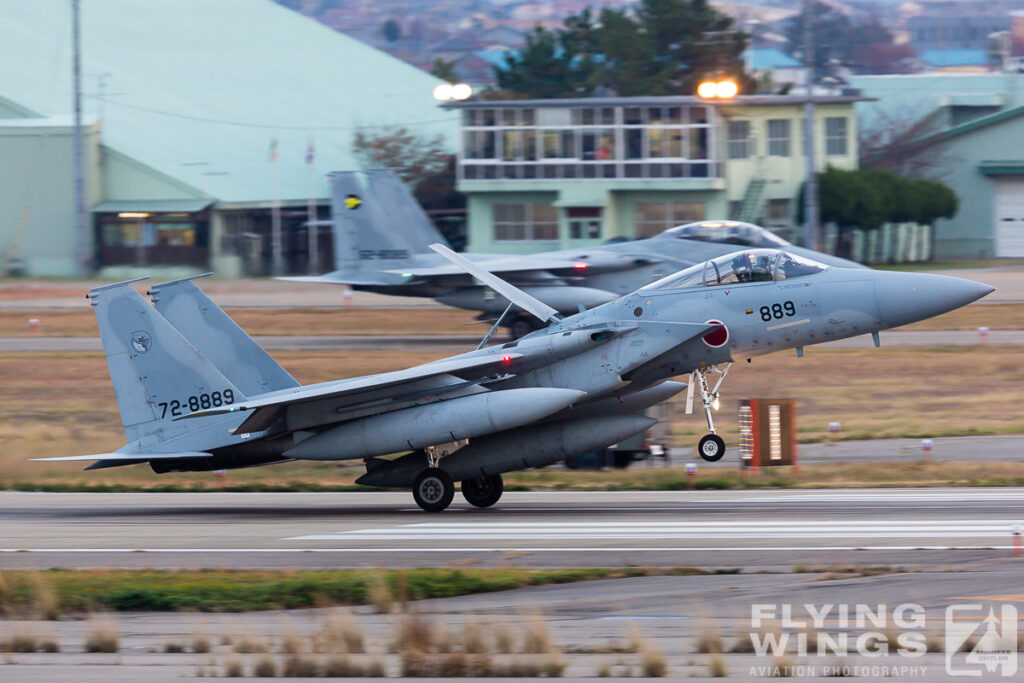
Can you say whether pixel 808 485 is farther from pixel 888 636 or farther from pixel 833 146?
pixel 833 146

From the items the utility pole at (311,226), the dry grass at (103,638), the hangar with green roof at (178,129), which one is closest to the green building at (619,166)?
the utility pole at (311,226)

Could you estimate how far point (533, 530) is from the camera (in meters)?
14.3

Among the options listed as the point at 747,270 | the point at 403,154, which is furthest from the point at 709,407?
the point at 403,154

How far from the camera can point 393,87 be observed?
277 ft

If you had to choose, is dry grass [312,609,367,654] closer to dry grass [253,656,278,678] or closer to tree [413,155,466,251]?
dry grass [253,656,278,678]

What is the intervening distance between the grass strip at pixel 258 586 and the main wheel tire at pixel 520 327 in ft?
68.5

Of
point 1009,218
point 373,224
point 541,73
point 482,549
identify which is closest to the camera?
point 482,549

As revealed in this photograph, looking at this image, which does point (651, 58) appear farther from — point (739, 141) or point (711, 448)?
point (711, 448)

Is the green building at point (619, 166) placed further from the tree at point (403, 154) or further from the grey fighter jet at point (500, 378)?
the grey fighter jet at point (500, 378)

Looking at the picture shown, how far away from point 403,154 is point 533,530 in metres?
58.4

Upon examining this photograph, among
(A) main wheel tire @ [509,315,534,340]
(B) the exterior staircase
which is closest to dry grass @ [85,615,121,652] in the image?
(A) main wheel tire @ [509,315,534,340]

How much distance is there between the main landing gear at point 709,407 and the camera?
1575 cm

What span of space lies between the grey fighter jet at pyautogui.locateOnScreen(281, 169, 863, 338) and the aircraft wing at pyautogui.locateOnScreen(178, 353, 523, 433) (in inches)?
614

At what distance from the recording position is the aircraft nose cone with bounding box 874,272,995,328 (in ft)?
52.3
